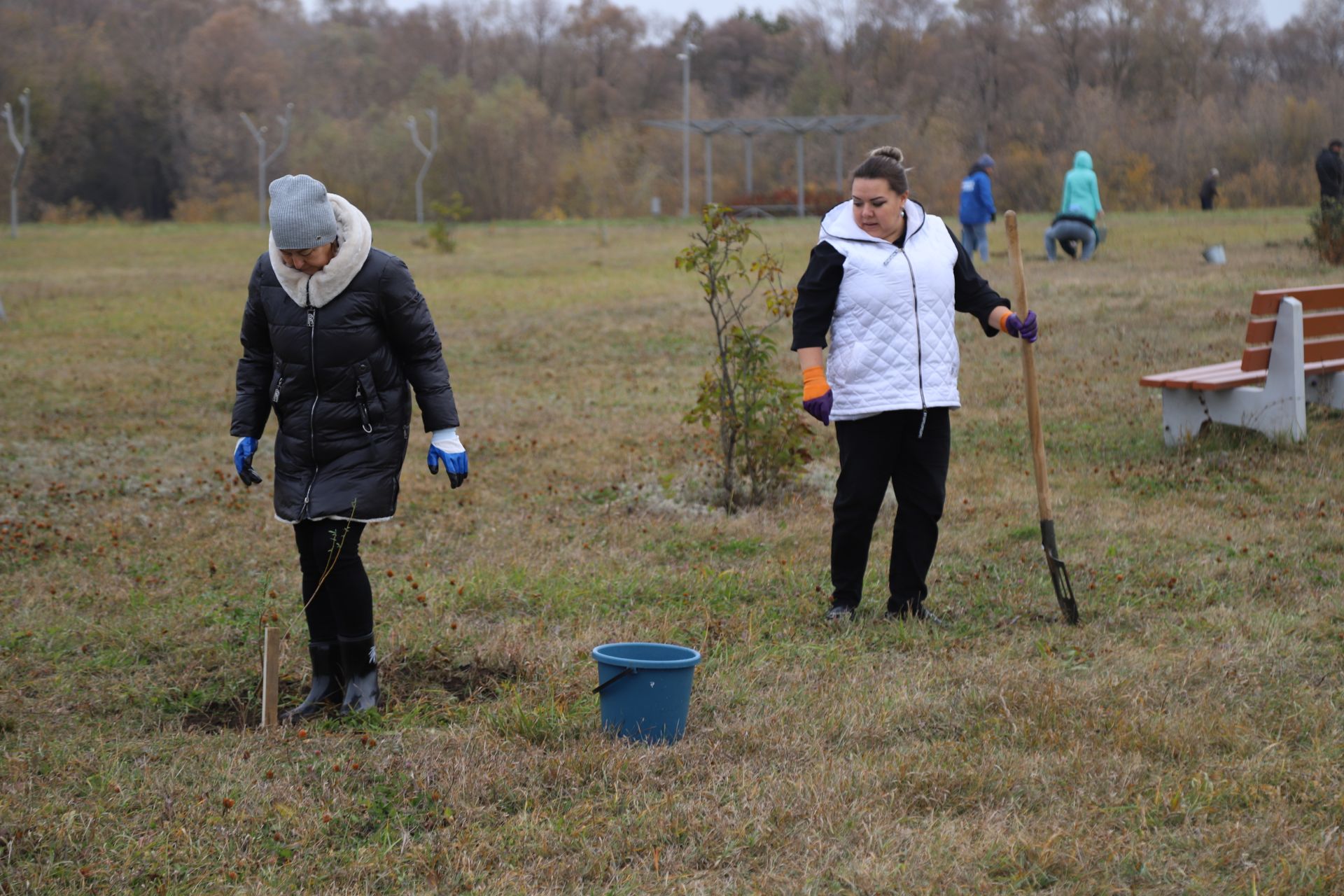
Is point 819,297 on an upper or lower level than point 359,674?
upper

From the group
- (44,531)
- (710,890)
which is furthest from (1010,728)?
(44,531)

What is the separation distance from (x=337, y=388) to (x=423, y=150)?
52275 mm

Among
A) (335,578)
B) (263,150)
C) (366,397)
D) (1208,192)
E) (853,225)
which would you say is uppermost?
(263,150)

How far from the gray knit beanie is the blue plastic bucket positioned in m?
1.47

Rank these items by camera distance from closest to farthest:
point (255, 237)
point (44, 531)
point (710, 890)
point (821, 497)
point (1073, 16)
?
point (710, 890) < point (44, 531) < point (821, 497) < point (255, 237) < point (1073, 16)

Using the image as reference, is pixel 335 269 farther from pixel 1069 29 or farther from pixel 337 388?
pixel 1069 29

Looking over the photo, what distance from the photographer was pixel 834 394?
482 centimetres

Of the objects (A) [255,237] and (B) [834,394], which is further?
(A) [255,237]

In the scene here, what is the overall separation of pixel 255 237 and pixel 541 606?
3736cm

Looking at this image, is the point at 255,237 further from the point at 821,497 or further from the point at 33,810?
the point at 33,810

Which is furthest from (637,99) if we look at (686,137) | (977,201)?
(977,201)

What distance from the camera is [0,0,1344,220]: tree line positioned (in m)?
41.6

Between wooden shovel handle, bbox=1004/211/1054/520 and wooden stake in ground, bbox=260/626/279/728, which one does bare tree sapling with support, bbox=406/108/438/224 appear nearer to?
wooden shovel handle, bbox=1004/211/1054/520

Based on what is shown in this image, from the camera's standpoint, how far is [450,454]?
13.4 ft
